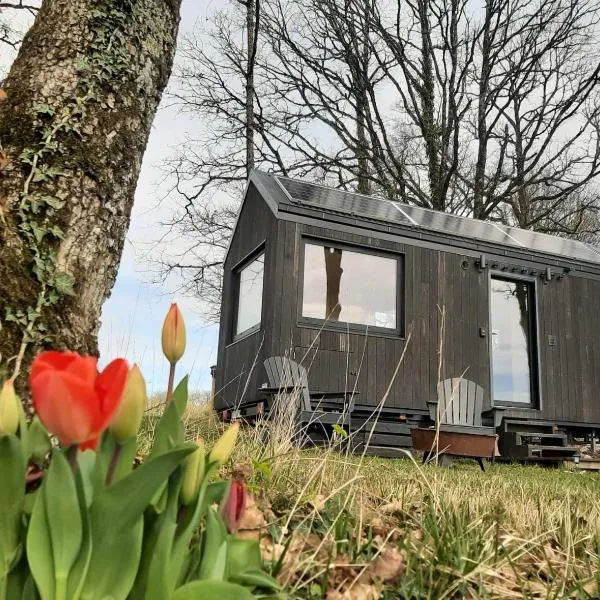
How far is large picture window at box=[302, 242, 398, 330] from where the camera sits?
25.8 feet

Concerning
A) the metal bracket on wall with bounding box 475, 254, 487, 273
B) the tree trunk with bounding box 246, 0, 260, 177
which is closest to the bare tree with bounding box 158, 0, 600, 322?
the tree trunk with bounding box 246, 0, 260, 177

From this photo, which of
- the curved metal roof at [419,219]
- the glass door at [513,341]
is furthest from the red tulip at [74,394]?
the glass door at [513,341]

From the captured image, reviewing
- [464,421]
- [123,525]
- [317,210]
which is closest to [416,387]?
[464,421]

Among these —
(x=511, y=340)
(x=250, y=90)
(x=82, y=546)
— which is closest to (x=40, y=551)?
(x=82, y=546)

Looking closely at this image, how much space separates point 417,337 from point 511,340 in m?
1.82

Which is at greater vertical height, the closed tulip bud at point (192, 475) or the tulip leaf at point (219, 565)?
the closed tulip bud at point (192, 475)

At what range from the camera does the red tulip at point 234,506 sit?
90 cm

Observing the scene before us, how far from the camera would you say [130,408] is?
0.72m

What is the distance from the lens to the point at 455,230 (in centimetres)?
919

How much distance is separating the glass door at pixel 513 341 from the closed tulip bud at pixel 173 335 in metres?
8.64

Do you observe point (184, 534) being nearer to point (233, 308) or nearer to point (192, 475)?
point (192, 475)

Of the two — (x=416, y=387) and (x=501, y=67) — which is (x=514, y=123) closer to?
(x=501, y=67)

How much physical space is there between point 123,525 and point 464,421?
7.26 metres

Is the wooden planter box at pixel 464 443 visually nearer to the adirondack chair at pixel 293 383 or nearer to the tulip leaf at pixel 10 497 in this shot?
the adirondack chair at pixel 293 383
